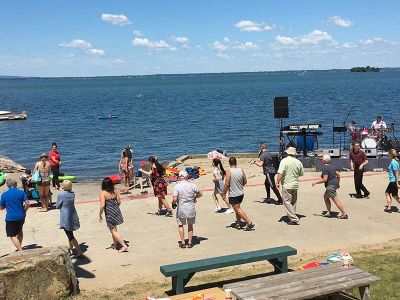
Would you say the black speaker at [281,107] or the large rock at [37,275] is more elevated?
the black speaker at [281,107]

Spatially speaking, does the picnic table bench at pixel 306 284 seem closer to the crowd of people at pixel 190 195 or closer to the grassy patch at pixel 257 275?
the grassy patch at pixel 257 275

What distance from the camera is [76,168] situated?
28.8 m

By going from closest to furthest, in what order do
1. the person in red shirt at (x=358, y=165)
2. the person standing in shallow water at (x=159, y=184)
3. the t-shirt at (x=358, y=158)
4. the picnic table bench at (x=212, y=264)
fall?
1. the picnic table bench at (x=212, y=264)
2. the person standing in shallow water at (x=159, y=184)
3. the person in red shirt at (x=358, y=165)
4. the t-shirt at (x=358, y=158)

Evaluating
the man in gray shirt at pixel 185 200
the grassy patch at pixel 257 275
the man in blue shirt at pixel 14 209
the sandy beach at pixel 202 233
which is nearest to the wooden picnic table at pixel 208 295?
the grassy patch at pixel 257 275

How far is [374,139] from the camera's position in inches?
834

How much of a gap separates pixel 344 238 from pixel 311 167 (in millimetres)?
9202

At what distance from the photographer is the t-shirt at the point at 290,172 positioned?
11.3m

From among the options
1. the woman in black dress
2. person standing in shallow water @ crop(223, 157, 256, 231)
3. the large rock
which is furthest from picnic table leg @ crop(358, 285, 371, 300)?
the woman in black dress

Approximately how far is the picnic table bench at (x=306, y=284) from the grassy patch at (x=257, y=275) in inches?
41.9

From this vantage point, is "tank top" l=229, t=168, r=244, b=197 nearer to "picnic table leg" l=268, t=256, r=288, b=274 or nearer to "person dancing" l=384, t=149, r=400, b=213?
"picnic table leg" l=268, t=256, r=288, b=274

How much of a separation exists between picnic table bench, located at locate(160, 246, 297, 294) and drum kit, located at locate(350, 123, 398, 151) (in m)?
13.0

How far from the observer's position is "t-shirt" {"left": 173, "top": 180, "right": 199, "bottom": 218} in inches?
389

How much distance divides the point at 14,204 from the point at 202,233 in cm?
394

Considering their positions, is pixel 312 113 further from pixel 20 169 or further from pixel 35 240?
pixel 35 240
